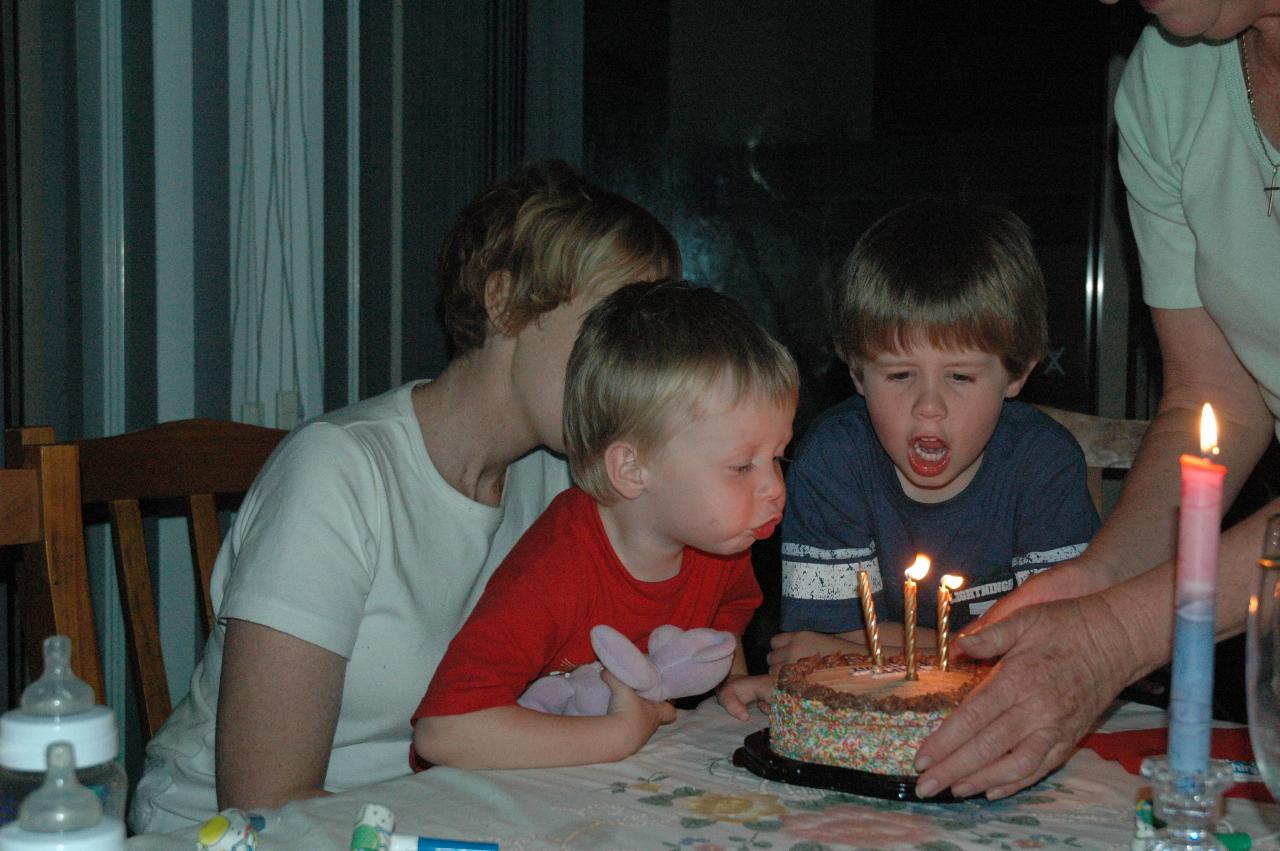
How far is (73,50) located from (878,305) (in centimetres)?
155

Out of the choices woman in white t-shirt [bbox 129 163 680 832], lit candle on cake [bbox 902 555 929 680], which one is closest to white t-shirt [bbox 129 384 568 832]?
woman in white t-shirt [bbox 129 163 680 832]

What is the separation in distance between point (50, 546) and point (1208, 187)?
57.2 inches

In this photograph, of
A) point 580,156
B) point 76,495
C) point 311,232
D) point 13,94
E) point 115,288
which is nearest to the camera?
point 76,495

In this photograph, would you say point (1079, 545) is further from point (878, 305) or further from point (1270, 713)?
point (1270, 713)

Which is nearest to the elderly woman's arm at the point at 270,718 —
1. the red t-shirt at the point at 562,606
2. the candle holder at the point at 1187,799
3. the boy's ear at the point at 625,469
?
the red t-shirt at the point at 562,606

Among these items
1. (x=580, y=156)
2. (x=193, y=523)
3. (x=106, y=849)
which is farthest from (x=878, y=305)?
(x=580, y=156)

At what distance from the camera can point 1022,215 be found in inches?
152

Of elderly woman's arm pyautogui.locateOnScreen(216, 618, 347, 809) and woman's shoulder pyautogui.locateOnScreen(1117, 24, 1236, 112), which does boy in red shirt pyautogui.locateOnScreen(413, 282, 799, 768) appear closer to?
elderly woman's arm pyautogui.locateOnScreen(216, 618, 347, 809)

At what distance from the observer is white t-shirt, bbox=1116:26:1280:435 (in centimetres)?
155

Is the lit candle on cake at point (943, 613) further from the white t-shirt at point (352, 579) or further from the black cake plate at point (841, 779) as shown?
the white t-shirt at point (352, 579)

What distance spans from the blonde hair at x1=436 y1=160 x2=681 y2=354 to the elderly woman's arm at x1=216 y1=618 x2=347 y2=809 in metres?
0.51

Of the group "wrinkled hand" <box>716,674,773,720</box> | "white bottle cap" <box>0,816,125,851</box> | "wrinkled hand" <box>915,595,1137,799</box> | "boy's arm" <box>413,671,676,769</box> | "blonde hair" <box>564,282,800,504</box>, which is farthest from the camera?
"blonde hair" <box>564,282,800,504</box>

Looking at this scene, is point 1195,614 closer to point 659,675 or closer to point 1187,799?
point 1187,799

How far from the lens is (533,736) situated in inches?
47.8
